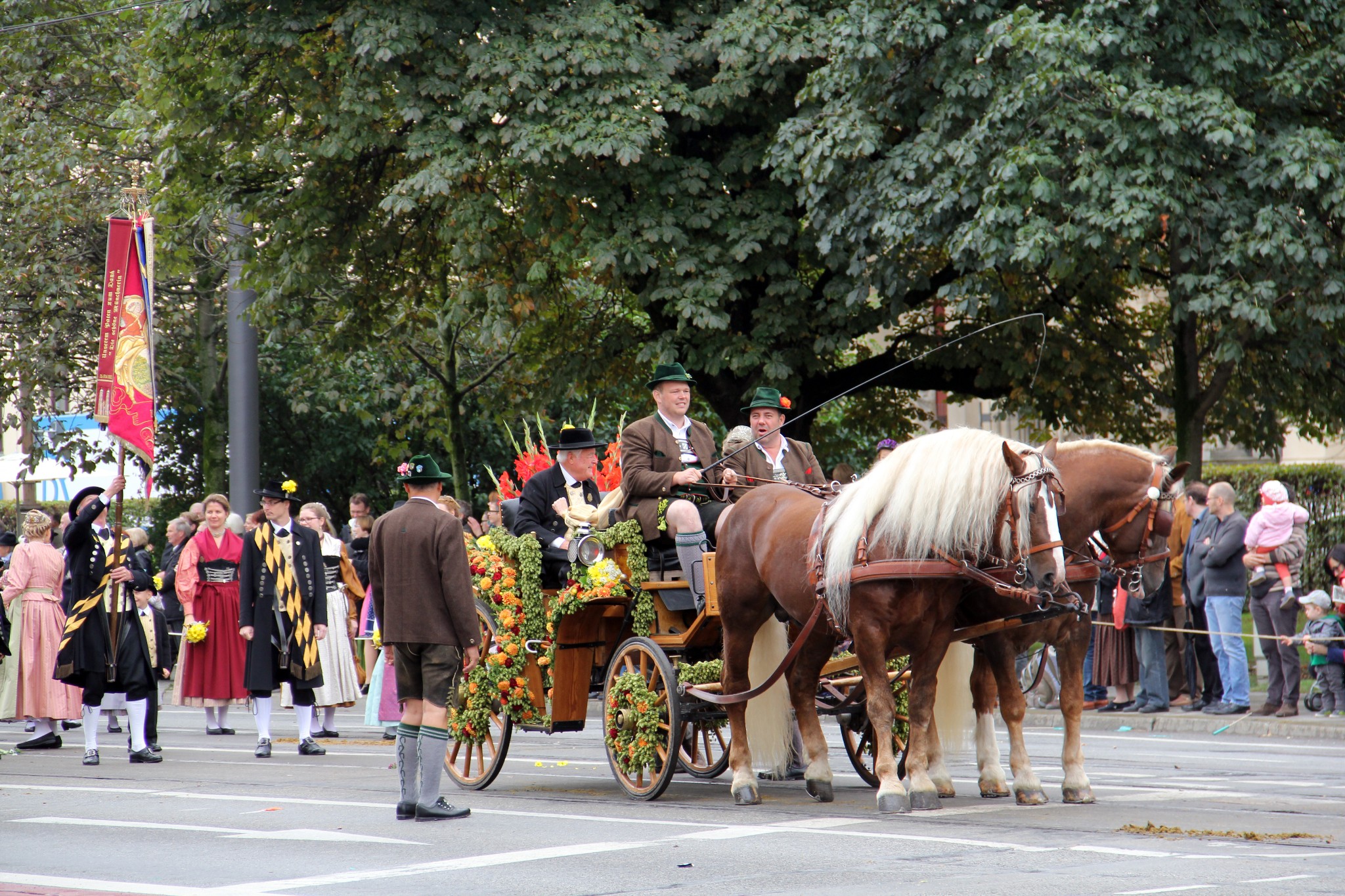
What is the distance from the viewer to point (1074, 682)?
927cm

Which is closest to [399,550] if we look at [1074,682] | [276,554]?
[1074,682]

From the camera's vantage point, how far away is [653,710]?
31.3ft

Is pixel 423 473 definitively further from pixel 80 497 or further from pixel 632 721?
pixel 80 497

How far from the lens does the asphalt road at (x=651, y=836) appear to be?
6773 millimetres

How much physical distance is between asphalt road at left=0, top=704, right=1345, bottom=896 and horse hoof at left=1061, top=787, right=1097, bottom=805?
0.38 ft

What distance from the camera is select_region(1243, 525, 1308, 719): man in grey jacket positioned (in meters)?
14.9

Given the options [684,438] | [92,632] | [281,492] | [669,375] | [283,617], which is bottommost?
[92,632]

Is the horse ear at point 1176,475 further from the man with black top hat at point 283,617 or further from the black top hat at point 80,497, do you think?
the black top hat at point 80,497

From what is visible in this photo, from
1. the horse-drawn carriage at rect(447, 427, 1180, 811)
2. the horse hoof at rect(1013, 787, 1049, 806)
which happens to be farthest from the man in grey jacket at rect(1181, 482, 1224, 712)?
the horse hoof at rect(1013, 787, 1049, 806)

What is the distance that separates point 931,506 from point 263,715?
741 cm

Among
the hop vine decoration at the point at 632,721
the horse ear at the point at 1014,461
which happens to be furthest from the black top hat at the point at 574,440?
the horse ear at the point at 1014,461

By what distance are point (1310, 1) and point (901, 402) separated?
31.7 ft

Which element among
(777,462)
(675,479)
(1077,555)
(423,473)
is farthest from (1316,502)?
(423,473)

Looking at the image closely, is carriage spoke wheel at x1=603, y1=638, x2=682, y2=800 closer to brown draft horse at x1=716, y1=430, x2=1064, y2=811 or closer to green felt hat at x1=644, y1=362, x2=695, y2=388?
brown draft horse at x1=716, y1=430, x2=1064, y2=811
